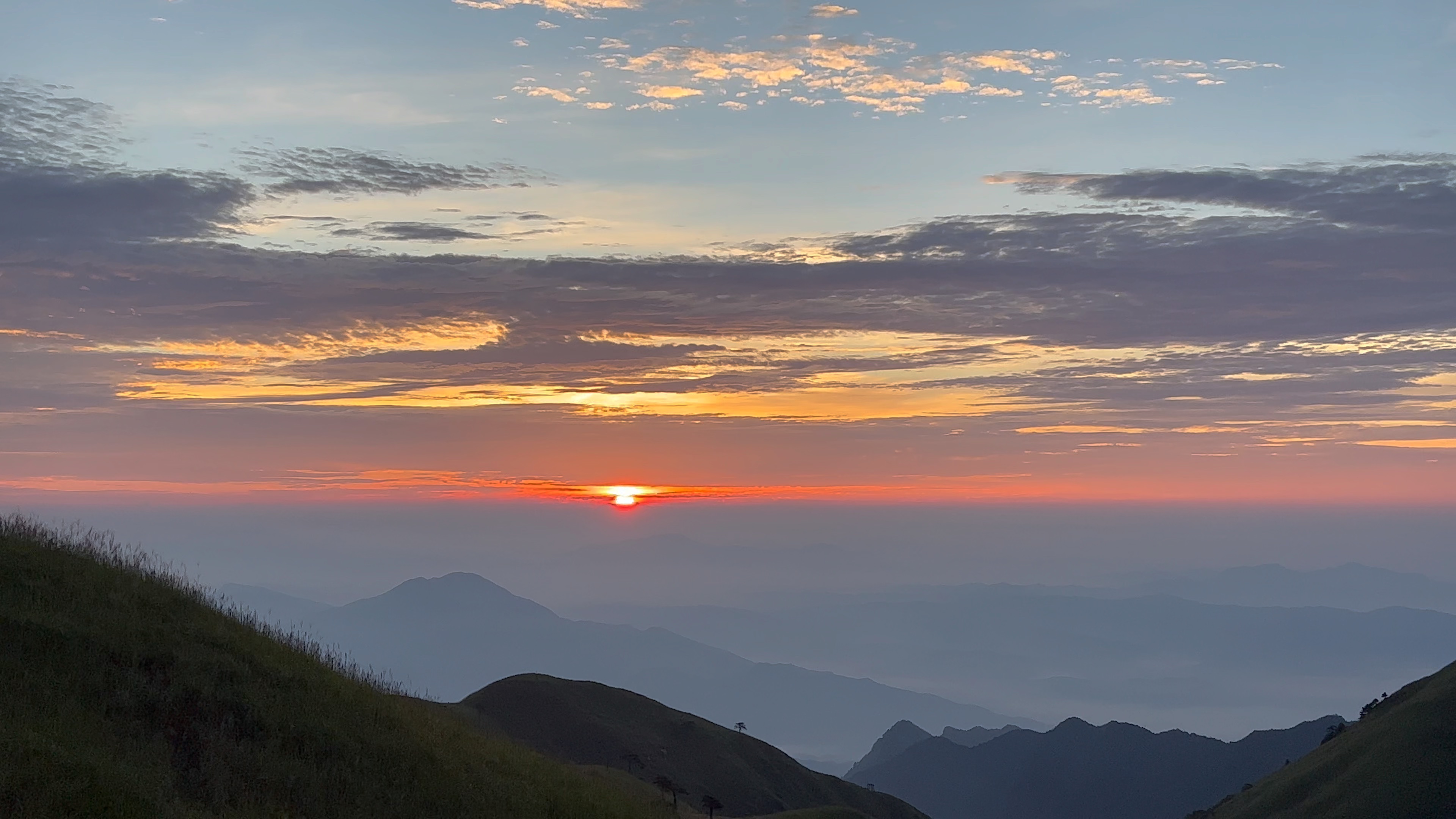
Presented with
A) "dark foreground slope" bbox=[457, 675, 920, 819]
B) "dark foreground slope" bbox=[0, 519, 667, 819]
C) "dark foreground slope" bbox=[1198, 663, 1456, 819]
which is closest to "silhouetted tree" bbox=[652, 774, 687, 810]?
"dark foreground slope" bbox=[457, 675, 920, 819]

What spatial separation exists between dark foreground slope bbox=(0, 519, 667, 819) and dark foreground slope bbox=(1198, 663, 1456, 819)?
64732 mm

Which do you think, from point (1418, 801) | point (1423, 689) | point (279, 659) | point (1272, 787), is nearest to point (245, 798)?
point (279, 659)

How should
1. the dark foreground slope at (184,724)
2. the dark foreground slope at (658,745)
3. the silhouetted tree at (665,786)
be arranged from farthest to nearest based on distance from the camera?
1. the dark foreground slope at (658,745)
2. the silhouetted tree at (665,786)
3. the dark foreground slope at (184,724)

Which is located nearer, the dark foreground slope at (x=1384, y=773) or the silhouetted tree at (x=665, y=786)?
the silhouetted tree at (x=665, y=786)

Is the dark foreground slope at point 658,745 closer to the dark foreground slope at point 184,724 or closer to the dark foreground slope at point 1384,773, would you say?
the dark foreground slope at point 1384,773

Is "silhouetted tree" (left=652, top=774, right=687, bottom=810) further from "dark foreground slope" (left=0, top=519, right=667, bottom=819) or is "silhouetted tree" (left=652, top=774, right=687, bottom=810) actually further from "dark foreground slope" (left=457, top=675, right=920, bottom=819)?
"dark foreground slope" (left=0, top=519, right=667, bottom=819)

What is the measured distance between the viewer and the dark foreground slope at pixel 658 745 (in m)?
94.1

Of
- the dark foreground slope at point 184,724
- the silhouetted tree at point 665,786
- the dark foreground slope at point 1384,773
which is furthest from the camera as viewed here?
the dark foreground slope at point 1384,773

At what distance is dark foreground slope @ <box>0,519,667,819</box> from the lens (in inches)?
640

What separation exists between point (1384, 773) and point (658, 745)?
62.9 metres

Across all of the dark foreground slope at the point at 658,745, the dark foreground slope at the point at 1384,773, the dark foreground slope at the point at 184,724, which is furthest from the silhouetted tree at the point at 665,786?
the dark foreground slope at the point at 1384,773

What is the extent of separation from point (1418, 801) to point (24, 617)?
3105 inches

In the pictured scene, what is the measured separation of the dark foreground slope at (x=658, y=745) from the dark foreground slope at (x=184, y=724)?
65090 mm

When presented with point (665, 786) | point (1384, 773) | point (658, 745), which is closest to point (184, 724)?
point (665, 786)
